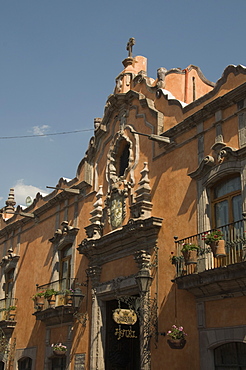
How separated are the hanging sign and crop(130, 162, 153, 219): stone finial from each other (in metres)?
2.72

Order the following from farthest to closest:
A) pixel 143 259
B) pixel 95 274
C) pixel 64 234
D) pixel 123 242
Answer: pixel 64 234 → pixel 95 274 → pixel 123 242 → pixel 143 259

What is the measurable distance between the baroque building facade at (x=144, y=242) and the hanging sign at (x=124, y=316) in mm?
37

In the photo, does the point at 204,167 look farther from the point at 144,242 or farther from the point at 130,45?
the point at 130,45

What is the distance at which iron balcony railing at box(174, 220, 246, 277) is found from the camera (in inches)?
463

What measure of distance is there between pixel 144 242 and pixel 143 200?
1237 millimetres

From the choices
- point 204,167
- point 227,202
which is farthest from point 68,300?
point 227,202

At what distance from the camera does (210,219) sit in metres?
13.1

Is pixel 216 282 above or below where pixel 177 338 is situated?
above

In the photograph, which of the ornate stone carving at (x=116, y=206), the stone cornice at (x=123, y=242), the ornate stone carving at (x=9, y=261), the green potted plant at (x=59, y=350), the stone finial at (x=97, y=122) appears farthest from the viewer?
the ornate stone carving at (x=9, y=261)

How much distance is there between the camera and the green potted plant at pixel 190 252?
41.3 ft

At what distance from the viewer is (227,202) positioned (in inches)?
508

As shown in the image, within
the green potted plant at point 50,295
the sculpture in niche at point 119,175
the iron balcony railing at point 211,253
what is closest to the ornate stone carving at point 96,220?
the sculpture in niche at point 119,175

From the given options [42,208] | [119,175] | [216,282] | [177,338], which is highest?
[42,208]

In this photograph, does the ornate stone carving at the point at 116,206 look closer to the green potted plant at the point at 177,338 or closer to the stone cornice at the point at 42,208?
the stone cornice at the point at 42,208
